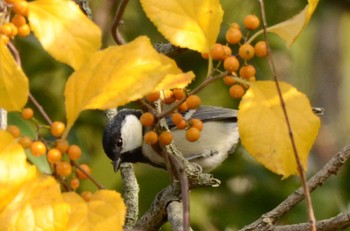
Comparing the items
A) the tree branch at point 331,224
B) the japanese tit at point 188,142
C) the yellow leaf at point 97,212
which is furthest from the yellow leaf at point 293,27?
the japanese tit at point 188,142

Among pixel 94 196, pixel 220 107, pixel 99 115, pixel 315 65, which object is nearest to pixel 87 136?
pixel 99 115

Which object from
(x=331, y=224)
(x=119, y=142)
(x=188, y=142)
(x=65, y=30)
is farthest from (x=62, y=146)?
(x=188, y=142)

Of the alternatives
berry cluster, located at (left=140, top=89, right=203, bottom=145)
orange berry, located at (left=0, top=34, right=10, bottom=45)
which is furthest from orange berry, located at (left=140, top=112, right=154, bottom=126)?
orange berry, located at (left=0, top=34, right=10, bottom=45)

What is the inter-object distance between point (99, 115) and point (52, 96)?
193 millimetres

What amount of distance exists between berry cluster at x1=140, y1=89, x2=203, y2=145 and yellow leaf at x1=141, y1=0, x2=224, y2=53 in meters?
0.08

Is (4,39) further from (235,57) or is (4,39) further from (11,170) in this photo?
(235,57)

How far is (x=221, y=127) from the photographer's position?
131 inches

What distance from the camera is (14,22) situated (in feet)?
2.92

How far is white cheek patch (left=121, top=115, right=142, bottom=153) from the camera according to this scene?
10.2ft

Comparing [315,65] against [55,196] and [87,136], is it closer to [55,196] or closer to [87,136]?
[87,136]

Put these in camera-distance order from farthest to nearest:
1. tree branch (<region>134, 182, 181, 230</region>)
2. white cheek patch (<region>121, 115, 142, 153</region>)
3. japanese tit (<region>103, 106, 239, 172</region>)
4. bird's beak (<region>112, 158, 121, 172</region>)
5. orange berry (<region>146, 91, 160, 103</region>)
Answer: white cheek patch (<region>121, 115, 142, 153</region>), japanese tit (<region>103, 106, 239, 172</region>), bird's beak (<region>112, 158, 121, 172</region>), tree branch (<region>134, 182, 181, 230</region>), orange berry (<region>146, 91, 160, 103</region>)

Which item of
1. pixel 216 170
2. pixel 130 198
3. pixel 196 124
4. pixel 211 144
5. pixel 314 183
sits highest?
pixel 196 124

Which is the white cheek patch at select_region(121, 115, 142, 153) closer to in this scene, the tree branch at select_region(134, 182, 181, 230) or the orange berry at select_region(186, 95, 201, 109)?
the tree branch at select_region(134, 182, 181, 230)

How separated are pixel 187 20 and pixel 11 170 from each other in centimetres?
26
